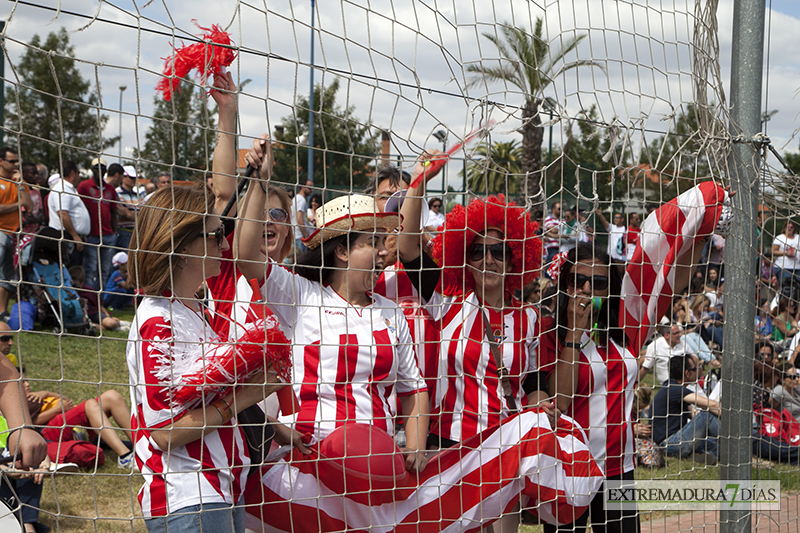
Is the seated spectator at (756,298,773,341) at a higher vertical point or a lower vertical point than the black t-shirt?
higher

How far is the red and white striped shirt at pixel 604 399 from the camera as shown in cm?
284

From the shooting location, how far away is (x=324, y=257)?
103 inches

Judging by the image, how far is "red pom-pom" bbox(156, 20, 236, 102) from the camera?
2.13m

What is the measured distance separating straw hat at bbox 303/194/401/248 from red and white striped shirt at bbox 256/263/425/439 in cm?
20

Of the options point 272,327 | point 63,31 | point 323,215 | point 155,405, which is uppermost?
point 63,31

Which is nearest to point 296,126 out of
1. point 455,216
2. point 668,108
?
point 455,216

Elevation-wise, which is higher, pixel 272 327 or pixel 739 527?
pixel 272 327

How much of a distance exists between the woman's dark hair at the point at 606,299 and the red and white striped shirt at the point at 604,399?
2.4 inches

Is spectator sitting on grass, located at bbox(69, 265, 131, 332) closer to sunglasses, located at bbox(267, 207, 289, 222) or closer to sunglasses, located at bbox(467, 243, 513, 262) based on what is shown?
sunglasses, located at bbox(267, 207, 289, 222)

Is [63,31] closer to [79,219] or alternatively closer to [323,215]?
[323,215]

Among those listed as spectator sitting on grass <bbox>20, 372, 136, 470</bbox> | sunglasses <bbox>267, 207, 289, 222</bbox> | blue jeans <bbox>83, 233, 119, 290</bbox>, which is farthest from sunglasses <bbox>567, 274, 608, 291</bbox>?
blue jeans <bbox>83, 233, 119, 290</bbox>

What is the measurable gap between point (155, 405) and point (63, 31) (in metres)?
1.15

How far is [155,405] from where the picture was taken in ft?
6.33

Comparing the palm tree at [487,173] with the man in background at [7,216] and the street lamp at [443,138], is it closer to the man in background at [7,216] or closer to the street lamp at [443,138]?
the street lamp at [443,138]
